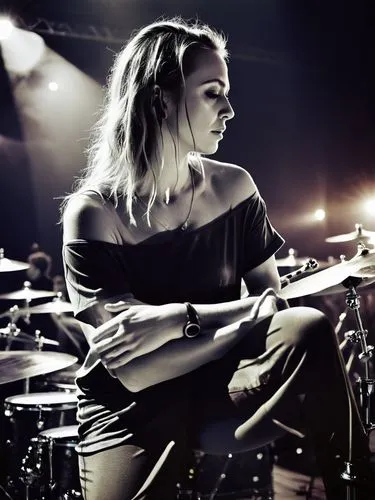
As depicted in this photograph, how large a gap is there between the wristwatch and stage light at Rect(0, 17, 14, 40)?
3.38 m

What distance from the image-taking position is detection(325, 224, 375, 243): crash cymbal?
2.98 meters

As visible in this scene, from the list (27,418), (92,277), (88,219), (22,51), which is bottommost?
(27,418)

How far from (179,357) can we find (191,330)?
5cm

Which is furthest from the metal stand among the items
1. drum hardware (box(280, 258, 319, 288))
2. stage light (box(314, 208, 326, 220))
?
stage light (box(314, 208, 326, 220))

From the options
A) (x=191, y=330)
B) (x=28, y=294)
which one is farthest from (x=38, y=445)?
(x=191, y=330)

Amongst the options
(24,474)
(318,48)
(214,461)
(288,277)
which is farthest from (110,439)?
(318,48)

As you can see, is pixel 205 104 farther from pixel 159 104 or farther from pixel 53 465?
pixel 53 465

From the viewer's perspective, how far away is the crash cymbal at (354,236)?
298cm

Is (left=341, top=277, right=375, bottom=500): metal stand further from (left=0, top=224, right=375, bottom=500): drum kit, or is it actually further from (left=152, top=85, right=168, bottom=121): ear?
(left=152, top=85, right=168, bottom=121): ear

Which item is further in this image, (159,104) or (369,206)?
(369,206)

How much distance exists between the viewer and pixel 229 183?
1280 millimetres

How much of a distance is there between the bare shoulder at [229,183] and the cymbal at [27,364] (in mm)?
847

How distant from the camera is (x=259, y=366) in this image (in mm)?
958

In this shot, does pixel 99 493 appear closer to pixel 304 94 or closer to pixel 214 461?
pixel 214 461
